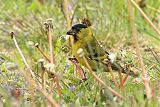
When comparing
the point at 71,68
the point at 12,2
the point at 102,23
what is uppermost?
the point at 12,2

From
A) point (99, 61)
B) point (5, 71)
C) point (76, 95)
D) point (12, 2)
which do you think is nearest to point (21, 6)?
point (12, 2)

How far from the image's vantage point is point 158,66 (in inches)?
135

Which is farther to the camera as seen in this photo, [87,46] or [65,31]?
[65,31]

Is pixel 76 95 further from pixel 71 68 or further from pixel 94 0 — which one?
pixel 94 0

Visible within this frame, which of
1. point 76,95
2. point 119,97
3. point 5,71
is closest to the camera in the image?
point 119,97

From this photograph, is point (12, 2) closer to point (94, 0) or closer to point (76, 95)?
point (94, 0)

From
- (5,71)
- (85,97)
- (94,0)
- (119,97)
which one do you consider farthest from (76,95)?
(94,0)

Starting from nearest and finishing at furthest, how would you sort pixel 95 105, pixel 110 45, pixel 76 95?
pixel 95 105 < pixel 76 95 < pixel 110 45

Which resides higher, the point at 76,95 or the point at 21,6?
the point at 21,6

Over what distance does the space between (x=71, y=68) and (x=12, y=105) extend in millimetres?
1320

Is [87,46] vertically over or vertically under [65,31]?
under

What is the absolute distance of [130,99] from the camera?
2496 millimetres

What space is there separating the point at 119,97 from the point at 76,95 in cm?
47

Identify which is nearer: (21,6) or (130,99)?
(130,99)
